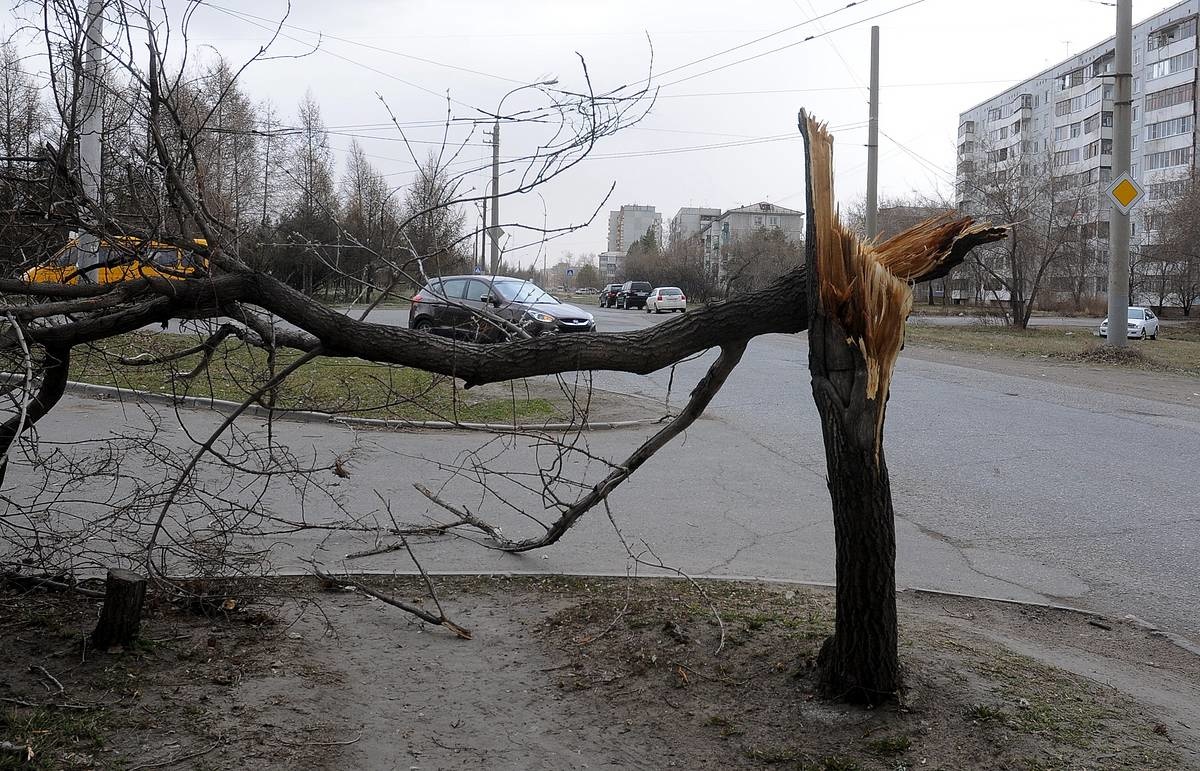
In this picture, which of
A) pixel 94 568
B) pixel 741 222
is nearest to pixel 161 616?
pixel 94 568

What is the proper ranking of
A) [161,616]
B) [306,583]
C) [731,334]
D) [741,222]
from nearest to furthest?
[731,334] < [161,616] < [306,583] < [741,222]

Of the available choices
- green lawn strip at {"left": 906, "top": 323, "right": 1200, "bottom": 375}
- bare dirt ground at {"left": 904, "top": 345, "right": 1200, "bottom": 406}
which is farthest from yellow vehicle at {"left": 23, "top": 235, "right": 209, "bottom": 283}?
green lawn strip at {"left": 906, "top": 323, "right": 1200, "bottom": 375}

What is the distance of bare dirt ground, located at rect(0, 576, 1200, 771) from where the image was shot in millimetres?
3330

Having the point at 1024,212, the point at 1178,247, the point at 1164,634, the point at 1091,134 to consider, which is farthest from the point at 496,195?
the point at 1091,134

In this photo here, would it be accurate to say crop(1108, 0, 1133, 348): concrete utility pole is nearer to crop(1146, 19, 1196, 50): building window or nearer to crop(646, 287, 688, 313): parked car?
crop(646, 287, 688, 313): parked car

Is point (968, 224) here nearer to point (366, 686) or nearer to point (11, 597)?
point (366, 686)

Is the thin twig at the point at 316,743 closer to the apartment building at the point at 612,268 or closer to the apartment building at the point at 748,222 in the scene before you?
the apartment building at the point at 748,222

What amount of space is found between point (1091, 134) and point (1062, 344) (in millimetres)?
66814

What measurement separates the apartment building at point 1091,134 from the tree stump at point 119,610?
3537 cm

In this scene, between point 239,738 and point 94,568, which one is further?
point 94,568

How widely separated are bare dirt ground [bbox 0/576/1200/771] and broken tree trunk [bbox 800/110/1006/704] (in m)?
0.20

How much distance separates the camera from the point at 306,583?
17.4 feet

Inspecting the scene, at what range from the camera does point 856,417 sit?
3.49 meters

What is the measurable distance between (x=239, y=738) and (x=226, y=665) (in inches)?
28.6
